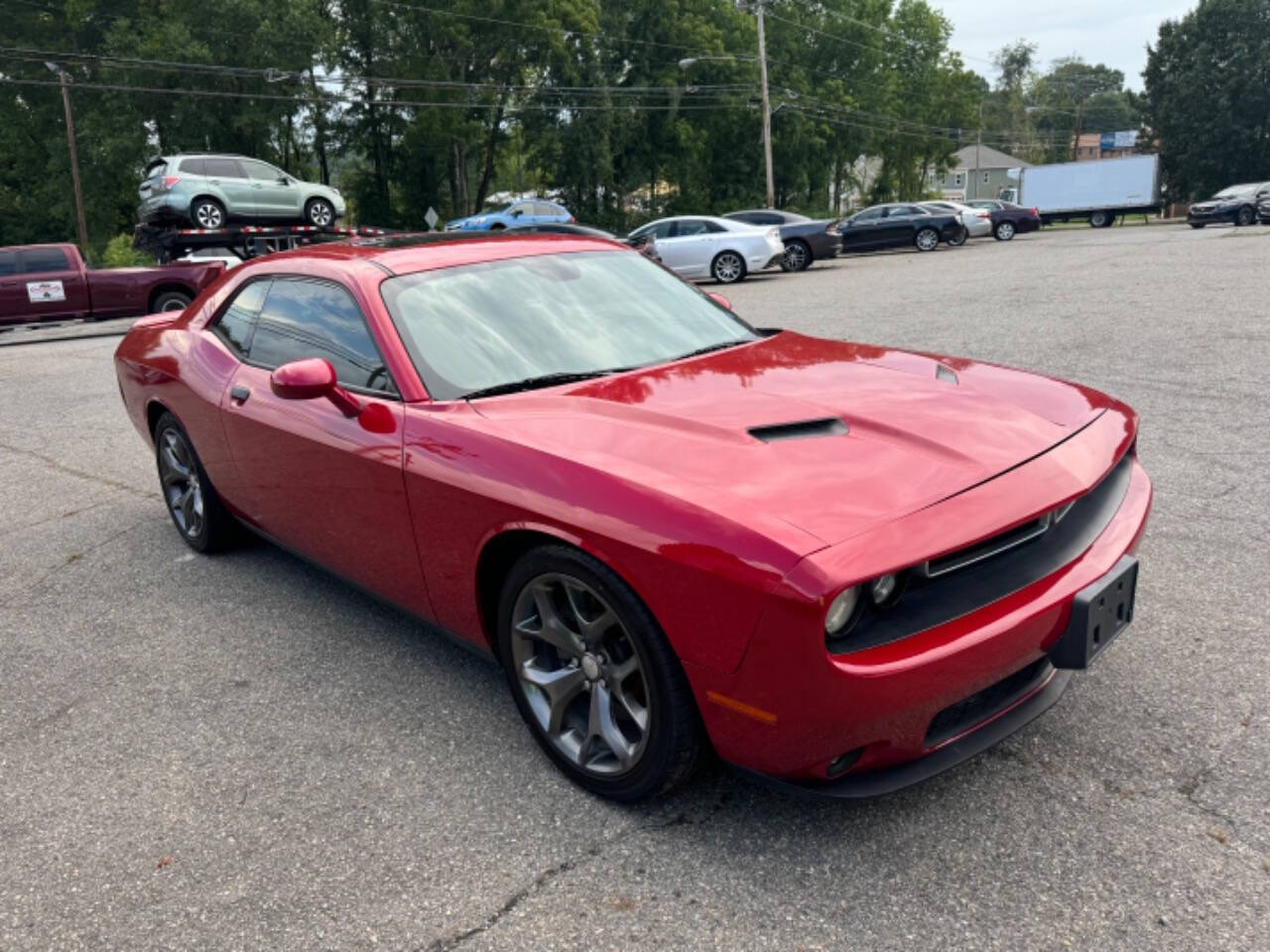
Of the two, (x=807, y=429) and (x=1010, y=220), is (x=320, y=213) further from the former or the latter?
(x=1010, y=220)

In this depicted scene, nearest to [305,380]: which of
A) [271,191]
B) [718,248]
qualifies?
[718,248]

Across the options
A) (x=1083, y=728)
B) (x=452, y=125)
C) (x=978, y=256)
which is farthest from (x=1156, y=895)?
(x=452, y=125)

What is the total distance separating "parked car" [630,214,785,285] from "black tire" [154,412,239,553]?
15.6 m

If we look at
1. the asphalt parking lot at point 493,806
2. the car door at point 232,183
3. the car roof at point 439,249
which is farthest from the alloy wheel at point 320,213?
the car roof at point 439,249

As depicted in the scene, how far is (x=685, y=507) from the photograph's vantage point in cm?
219

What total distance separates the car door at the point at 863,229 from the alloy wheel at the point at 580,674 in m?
26.9

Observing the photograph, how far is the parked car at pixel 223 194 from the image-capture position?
19031 mm

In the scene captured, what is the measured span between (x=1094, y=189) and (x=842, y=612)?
4690 cm

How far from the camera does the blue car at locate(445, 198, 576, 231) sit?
27219mm

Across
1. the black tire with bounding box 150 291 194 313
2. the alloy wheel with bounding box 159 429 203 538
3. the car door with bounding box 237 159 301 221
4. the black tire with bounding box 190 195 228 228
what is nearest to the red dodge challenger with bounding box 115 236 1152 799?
the alloy wheel with bounding box 159 429 203 538

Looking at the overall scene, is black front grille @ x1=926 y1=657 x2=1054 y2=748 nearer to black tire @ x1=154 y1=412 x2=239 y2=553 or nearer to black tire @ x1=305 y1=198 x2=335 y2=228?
black tire @ x1=154 y1=412 x2=239 y2=553

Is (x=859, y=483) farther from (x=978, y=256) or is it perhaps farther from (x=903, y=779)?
(x=978, y=256)

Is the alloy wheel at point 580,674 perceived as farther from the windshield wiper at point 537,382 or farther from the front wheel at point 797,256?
the front wheel at point 797,256

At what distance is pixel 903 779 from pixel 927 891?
27 cm
